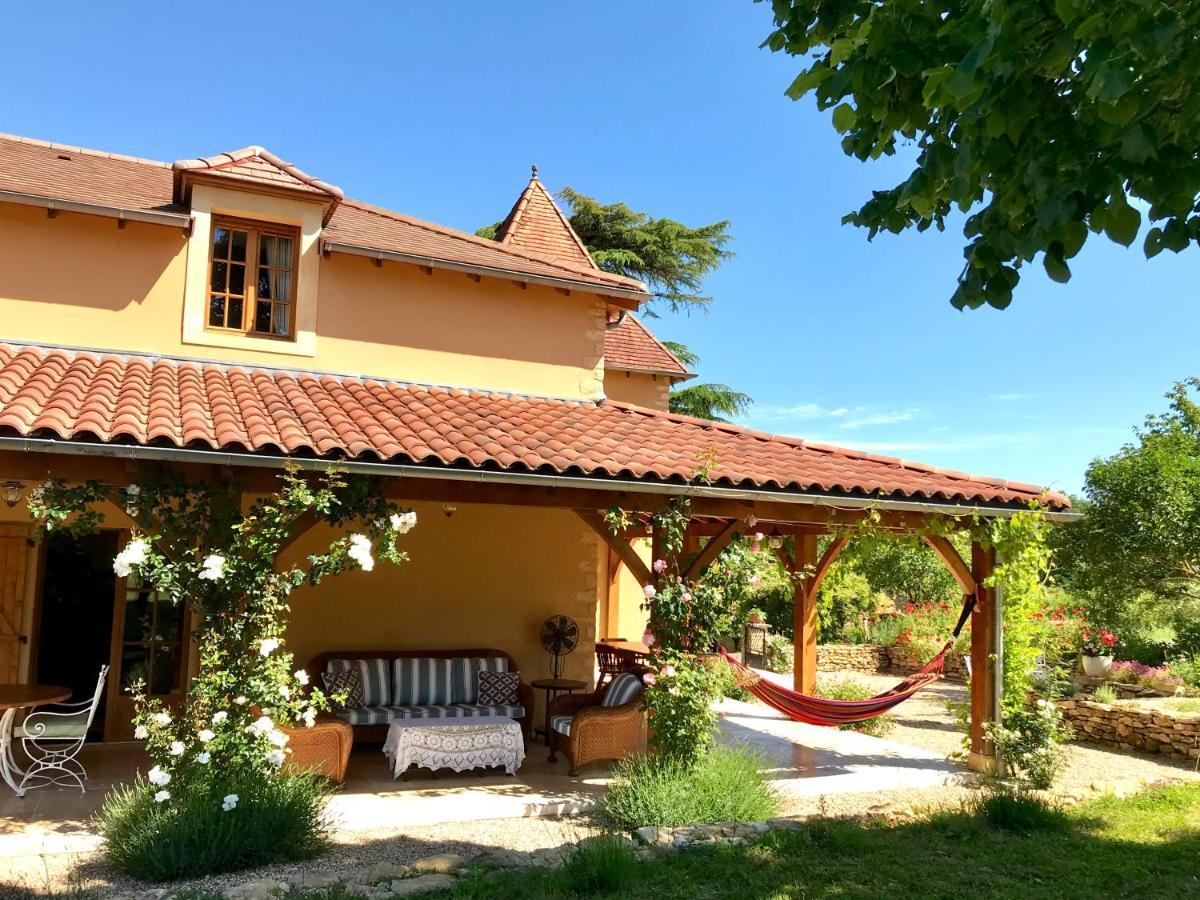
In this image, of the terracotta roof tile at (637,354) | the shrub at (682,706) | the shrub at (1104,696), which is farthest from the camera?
the terracotta roof tile at (637,354)

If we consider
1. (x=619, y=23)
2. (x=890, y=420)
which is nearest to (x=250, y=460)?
(x=619, y=23)

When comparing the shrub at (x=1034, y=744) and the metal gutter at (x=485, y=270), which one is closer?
the shrub at (x=1034, y=744)

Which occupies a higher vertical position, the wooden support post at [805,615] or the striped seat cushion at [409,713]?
the wooden support post at [805,615]

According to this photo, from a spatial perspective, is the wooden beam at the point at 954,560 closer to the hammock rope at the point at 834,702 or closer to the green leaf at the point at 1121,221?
the hammock rope at the point at 834,702

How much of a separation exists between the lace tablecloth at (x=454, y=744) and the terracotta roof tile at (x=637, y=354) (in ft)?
25.6

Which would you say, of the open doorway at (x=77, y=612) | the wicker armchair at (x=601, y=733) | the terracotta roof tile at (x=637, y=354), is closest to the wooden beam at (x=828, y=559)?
the wicker armchair at (x=601, y=733)

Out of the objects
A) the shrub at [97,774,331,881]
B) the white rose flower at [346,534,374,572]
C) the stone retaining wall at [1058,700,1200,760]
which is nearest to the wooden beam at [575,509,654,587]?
the white rose flower at [346,534,374,572]

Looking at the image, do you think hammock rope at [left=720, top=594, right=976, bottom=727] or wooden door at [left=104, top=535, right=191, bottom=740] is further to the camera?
wooden door at [left=104, top=535, right=191, bottom=740]

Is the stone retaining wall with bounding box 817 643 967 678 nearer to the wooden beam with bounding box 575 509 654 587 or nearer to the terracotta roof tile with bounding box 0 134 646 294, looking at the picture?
the terracotta roof tile with bounding box 0 134 646 294

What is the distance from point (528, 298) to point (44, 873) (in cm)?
727

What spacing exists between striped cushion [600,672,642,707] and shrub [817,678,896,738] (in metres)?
3.56

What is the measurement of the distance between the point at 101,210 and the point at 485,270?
12.5 ft

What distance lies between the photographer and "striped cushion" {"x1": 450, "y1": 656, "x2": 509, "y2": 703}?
9.83 meters

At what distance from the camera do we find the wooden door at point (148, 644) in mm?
9594
